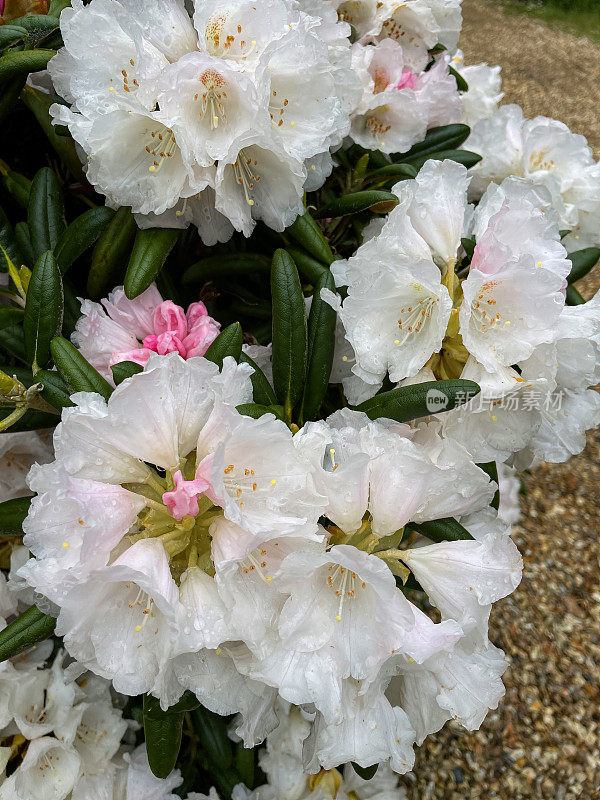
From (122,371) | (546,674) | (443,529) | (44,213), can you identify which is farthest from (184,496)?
(546,674)

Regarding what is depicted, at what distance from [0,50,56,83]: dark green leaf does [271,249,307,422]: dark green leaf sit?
47 centimetres

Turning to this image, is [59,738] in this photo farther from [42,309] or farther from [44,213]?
[44,213]

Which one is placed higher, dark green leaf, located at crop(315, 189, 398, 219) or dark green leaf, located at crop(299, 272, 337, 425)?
dark green leaf, located at crop(315, 189, 398, 219)

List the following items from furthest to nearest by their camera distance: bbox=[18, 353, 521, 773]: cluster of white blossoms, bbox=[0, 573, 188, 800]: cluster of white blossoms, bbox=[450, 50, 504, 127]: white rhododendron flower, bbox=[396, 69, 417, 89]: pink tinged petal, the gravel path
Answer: the gravel path
bbox=[450, 50, 504, 127]: white rhododendron flower
bbox=[396, 69, 417, 89]: pink tinged petal
bbox=[0, 573, 188, 800]: cluster of white blossoms
bbox=[18, 353, 521, 773]: cluster of white blossoms

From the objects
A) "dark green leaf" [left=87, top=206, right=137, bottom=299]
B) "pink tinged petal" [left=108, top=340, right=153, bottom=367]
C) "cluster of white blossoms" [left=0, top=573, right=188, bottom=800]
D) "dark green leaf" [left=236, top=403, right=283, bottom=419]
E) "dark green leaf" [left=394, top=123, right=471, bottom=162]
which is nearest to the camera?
"dark green leaf" [left=236, top=403, right=283, bottom=419]

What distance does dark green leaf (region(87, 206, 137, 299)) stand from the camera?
1.14 metres

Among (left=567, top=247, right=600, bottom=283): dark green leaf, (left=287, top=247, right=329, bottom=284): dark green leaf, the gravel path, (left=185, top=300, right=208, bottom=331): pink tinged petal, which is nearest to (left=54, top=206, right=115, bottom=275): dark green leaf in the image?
(left=185, top=300, right=208, bottom=331): pink tinged petal

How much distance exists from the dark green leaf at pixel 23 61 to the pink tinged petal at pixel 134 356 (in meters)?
0.48

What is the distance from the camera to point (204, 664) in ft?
2.93

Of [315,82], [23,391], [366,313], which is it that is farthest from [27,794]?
[315,82]

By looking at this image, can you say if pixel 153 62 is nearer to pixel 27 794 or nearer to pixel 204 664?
pixel 204 664

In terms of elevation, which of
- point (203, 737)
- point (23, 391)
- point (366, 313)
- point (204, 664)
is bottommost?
point (203, 737)

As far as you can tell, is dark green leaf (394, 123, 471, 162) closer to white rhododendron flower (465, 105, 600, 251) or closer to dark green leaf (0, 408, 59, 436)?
white rhododendron flower (465, 105, 600, 251)

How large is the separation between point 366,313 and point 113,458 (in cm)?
42
